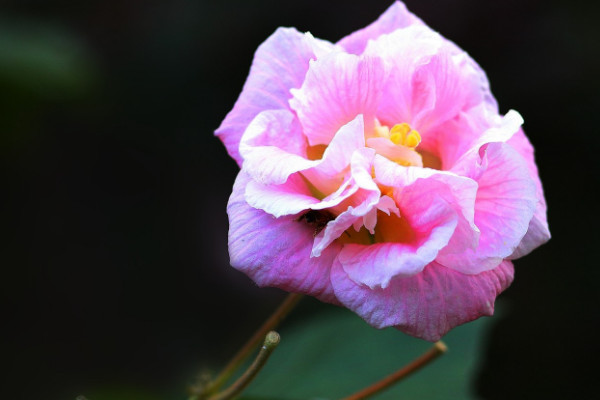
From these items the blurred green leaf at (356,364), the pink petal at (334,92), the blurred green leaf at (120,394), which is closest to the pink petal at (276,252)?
the pink petal at (334,92)

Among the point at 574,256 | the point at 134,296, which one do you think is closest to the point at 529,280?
the point at 574,256

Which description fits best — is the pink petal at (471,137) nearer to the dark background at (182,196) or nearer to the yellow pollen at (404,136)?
the yellow pollen at (404,136)

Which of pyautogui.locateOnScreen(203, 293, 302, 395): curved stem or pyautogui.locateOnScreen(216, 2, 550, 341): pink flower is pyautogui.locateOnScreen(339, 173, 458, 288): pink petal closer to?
pyautogui.locateOnScreen(216, 2, 550, 341): pink flower

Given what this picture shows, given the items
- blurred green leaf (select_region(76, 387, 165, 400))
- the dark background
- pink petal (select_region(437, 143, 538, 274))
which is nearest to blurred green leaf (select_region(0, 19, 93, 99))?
the dark background

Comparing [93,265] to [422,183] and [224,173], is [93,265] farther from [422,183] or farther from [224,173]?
[422,183]

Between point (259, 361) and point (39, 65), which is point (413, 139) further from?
point (39, 65)
